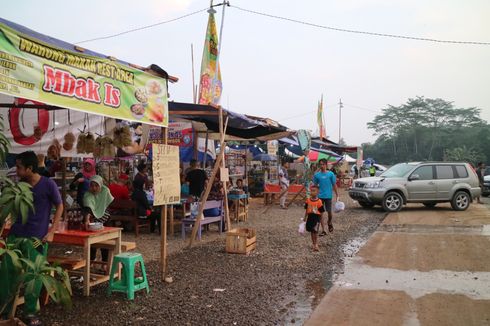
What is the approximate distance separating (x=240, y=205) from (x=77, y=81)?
8.18m

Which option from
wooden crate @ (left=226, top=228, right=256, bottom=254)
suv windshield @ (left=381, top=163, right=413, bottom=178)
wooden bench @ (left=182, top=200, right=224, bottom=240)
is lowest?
wooden crate @ (left=226, top=228, right=256, bottom=254)

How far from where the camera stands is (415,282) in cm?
627

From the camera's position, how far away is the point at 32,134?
8727mm

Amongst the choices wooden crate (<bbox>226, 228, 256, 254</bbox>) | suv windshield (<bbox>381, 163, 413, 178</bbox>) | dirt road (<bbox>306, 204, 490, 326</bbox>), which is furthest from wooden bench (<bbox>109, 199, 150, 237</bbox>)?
suv windshield (<bbox>381, 163, 413, 178</bbox>)

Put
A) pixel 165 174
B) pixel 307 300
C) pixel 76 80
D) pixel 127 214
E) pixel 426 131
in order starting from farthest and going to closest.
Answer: pixel 426 131, pixel 127 214, pixel 165 174, pixel 307 300, pixel 76 80

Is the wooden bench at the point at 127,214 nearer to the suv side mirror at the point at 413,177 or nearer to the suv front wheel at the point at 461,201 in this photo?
the suv side mirror at the point at 413,177

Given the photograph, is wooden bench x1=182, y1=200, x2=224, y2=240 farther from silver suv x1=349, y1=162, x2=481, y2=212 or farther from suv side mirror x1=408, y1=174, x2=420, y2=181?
suv side mirror x1=408, y1=174, x2=420, y2=181

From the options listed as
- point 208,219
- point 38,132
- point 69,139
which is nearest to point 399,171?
point 208,219

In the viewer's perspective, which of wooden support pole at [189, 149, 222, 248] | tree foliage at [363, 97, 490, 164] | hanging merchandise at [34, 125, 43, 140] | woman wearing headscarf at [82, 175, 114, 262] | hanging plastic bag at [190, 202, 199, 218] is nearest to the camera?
woman wearing headscarf at [82, 175, 114, 262]

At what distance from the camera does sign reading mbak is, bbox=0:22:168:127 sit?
3809mm

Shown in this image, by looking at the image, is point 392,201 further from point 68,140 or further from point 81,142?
point 68,140

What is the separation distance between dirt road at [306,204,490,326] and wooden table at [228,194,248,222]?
12.2 ft

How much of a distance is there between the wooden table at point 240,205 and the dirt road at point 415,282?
372 cm

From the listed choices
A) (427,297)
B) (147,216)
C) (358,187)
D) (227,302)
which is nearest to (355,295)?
(427,297)
